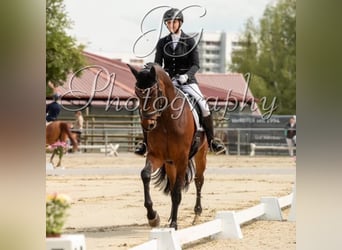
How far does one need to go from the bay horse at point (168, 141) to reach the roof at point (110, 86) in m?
0.16

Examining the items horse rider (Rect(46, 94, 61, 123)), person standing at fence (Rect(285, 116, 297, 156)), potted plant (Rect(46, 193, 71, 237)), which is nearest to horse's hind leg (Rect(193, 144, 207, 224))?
horse rider (Rect(46, 94, 61, 123))

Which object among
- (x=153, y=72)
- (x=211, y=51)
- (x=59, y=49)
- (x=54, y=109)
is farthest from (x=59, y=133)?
(x=153, y=72)

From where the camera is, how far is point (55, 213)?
84.7 inches

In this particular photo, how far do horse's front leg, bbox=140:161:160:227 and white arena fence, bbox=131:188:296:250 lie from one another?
0.76 feet

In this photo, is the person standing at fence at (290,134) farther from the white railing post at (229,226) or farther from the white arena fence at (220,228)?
the white railing post at (229,226)

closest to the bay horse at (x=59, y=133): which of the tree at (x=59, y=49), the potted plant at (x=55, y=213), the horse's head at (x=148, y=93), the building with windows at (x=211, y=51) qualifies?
the tree at (x=59, y=49)

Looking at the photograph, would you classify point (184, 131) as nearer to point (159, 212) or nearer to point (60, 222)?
point (159, 212)

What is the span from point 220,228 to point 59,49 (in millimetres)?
2150

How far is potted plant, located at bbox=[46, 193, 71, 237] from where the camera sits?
214 cm

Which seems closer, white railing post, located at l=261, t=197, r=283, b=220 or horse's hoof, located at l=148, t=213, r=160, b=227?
horse's hoof, located at l=148, t=213, r=160, b=227

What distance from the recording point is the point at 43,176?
2027 mm

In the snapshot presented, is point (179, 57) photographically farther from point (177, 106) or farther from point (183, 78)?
point (177, 106)

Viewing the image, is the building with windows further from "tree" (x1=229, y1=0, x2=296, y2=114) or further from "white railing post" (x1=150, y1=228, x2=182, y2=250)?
"white railing post" (x1=150, y1=228, x2=182, y2=250)

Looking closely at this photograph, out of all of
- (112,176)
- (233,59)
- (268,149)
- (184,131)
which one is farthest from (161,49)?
(268,149)
